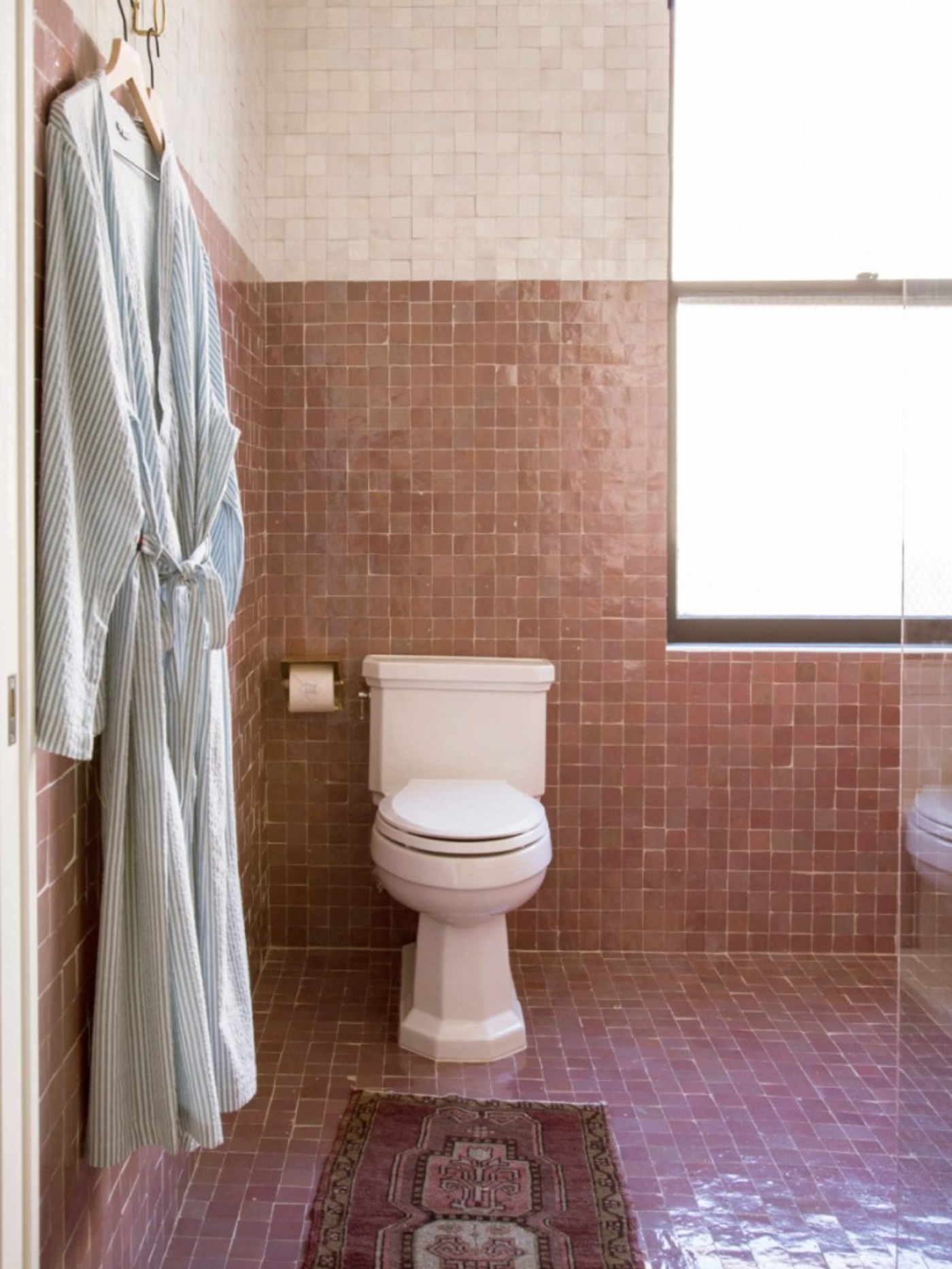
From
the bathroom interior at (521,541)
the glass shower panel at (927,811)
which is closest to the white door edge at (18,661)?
the glass shower panel at (927,811)

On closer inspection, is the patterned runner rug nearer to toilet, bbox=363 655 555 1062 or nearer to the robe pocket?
toilet, bbox=363 655 555 1062

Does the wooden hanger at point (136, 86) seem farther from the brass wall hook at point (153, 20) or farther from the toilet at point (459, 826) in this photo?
the toilet at point (459, 826)

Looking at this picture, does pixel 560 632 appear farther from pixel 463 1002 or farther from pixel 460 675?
pixel 463 1002

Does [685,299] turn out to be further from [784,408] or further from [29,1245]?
[29,1245]

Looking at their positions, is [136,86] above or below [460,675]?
above

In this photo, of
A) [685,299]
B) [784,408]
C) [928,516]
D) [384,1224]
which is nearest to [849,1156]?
[384,1224]

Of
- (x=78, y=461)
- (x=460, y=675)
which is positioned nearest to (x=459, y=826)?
(x=460, y=675)

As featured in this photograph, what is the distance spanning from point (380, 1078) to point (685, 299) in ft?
6.94

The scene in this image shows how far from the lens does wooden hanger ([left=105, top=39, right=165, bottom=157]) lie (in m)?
1.55

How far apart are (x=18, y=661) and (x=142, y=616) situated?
0.25 m

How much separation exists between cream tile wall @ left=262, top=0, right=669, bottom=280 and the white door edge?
1.87m

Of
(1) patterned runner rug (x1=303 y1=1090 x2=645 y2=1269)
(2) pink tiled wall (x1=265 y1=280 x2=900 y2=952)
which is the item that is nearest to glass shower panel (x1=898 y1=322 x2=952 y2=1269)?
(1) patterned runner rug (x1=303 y1=1090 x2=645 y2=1269)

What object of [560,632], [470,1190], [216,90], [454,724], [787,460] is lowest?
[470,1190]

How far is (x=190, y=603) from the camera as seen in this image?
165 centimetres
